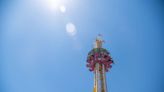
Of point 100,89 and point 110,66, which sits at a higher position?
point 110,66

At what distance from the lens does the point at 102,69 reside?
54.2 meters

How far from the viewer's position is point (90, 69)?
5653 centimetres

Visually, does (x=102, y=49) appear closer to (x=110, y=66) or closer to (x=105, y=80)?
(x=110, y=66)

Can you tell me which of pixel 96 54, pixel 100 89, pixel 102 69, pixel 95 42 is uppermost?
pixel 95 42

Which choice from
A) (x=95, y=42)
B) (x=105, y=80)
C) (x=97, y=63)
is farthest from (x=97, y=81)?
(x=95, y=42)

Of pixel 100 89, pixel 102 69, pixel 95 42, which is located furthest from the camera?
pixel 95 42

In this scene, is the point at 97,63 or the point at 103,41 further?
the point at 103,41

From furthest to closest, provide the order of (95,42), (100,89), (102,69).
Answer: (95,42), (102,69), (100,89)

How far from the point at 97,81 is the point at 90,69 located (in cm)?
622

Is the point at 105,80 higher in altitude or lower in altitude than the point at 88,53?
lower

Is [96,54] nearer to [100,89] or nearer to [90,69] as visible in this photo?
[90,69]

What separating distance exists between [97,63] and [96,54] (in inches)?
81.4

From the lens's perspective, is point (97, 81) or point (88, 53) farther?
point (88, 53)

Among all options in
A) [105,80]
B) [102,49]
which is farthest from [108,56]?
[105,80]
